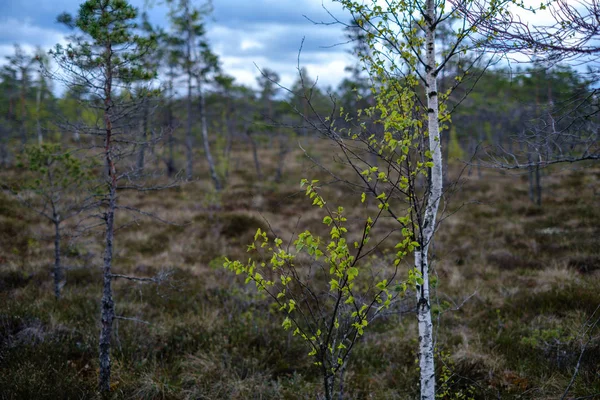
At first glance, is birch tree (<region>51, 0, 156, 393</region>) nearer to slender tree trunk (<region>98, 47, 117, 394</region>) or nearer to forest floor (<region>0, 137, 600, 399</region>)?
slender tree trunk (<region>98, 47, 117, 394</region>)

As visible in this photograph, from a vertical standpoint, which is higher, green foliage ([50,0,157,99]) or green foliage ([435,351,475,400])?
green foliage ([50,0,157,99])

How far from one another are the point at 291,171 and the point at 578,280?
20988 millimetres

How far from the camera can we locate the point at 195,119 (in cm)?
3222

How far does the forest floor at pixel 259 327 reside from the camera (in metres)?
4.99

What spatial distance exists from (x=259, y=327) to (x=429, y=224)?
441 cm

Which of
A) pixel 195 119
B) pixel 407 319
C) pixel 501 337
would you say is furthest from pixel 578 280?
pixel 195 119

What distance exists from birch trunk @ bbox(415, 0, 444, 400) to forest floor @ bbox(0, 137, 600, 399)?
249 mm

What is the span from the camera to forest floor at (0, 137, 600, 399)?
4.99m

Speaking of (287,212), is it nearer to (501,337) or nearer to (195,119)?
(501,337)

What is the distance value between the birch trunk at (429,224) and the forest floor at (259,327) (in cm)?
25

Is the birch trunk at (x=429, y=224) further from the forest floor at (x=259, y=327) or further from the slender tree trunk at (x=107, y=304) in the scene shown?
the slender tree trunk at (x=107, y=304)

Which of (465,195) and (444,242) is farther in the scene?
(465,195)

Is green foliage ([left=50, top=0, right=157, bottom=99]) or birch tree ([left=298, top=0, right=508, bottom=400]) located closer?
birch tree ([left=298, top=0, right=508, bottom=400])

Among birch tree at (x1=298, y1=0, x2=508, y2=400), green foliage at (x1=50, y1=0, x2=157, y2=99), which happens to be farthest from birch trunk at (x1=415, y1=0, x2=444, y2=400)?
green foliage at (x1=50, y1=0, x2=157, y2=99)
